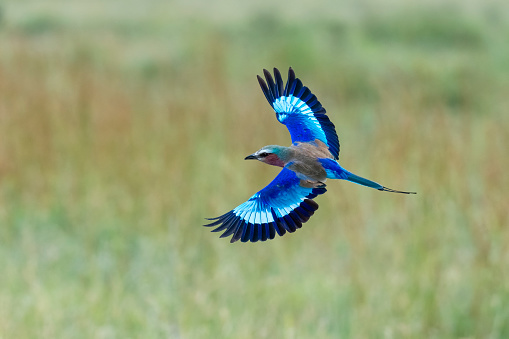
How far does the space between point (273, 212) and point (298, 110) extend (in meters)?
0.10

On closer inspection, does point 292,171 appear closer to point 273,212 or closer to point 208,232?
point 273,212

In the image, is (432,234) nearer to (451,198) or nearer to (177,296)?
(451,198)

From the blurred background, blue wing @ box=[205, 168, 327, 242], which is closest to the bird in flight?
blue wing @ box=[205, 168, 327, 242]

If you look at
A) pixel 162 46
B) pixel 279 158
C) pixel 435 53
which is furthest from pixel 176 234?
pixel 162 46

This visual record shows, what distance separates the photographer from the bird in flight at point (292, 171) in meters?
0.46

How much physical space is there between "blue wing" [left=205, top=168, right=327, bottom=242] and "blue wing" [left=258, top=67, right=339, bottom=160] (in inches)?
1.5

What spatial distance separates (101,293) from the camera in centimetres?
288

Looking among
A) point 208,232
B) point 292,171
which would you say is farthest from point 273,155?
point 208,232

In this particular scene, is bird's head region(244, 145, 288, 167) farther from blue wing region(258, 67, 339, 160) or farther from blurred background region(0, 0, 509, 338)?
blurred background region(0, 0, 509, 338)

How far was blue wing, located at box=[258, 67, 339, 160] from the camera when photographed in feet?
1.67

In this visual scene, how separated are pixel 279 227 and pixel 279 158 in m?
0.05

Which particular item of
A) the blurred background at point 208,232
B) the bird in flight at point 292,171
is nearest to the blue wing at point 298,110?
the bird in flight at point 292,171

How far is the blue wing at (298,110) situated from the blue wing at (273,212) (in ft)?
0.12

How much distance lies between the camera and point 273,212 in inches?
19.4
